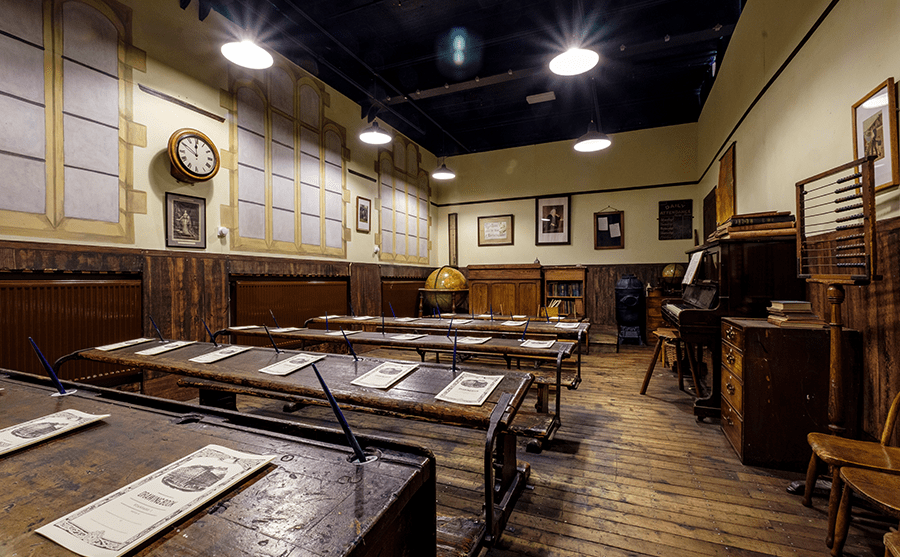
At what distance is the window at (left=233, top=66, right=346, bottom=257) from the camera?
4832mm

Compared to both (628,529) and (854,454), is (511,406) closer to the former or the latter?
(628,529)

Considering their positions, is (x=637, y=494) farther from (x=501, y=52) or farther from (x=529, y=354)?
(x=501, y=52)

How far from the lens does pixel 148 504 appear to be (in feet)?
2.57

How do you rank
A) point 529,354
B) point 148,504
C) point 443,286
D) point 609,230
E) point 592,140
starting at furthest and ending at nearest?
point 609,230, point 443,286, point 592,140, point 529,354, point 148,504

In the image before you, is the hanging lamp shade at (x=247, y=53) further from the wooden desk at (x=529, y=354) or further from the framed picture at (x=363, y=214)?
the framed picture at (x=363, y=214)

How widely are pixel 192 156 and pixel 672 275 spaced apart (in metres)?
7.72

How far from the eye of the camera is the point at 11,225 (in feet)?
9.53

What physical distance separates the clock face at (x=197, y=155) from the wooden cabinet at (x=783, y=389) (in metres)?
5.27

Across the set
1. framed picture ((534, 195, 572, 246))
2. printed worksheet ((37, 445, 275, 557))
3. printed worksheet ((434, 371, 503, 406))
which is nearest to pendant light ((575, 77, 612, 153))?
framed picture ((534, 195, 572, 246))

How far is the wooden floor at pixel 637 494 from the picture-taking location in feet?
5.90

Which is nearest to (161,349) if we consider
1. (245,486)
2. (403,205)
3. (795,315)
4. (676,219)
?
(245,486)

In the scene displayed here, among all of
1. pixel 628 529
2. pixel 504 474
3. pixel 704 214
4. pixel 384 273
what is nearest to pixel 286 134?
pixel 384 273

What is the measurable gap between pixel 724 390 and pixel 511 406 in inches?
97.1

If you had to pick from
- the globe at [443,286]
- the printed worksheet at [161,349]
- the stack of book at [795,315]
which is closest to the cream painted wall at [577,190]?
the globe at [443,286]
